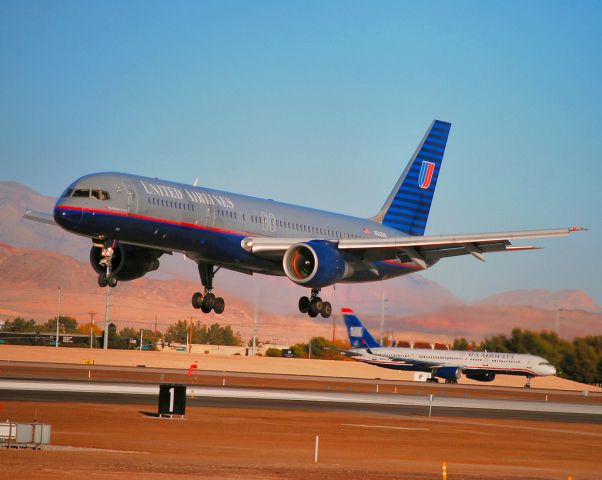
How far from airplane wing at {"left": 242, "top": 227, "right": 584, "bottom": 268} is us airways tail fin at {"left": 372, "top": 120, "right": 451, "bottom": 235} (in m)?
8.76

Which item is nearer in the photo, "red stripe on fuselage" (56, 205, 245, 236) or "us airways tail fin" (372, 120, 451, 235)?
"red stripe on fuselage" (56, 205, 245, 236)

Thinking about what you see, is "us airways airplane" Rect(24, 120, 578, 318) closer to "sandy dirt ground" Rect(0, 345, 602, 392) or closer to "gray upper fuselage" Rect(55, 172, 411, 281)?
"gray upper fuselage" Rect(55, 172, 411, 281)

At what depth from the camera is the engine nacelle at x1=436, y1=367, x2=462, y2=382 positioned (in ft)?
381

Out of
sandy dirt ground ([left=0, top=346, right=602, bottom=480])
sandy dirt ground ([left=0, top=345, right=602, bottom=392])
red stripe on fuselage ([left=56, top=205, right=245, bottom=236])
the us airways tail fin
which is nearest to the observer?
sandy dirt ground ([left=0, top=346, right=602, bottom=480])

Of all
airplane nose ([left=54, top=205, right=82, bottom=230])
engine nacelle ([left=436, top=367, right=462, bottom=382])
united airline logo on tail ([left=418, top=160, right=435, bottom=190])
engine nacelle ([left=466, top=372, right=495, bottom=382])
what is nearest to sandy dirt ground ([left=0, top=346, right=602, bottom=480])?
airplane nose ([left=54, top=205, right=82, bottom=230])

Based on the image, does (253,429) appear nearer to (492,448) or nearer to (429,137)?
(492,448)

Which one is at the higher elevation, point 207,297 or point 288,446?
point 207,297

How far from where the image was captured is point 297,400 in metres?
65.5

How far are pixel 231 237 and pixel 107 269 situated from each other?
589 cm

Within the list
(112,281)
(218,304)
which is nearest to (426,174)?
(218,304)

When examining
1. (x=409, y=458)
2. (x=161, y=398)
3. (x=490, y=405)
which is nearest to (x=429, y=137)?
(x=490, y=405)

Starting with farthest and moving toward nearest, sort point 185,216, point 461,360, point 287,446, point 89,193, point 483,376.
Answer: point 483,376
point 461,360
point 185,216
point 89,193
point 287,446

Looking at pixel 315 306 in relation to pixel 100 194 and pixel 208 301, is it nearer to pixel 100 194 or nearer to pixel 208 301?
pixel 208 301

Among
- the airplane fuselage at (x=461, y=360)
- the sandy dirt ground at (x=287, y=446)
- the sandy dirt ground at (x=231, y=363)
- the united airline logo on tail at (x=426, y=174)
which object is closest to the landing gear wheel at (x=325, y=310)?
the sandy dirt ground at (x=287, y=446)
